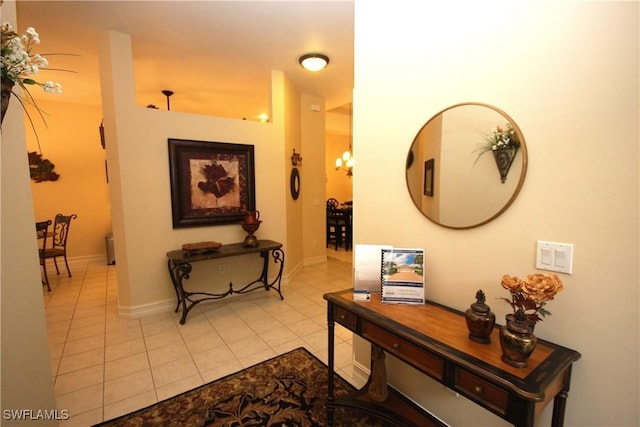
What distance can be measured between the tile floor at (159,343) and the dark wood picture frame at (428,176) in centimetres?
146

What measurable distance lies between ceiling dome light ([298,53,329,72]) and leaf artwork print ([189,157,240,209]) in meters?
1.45

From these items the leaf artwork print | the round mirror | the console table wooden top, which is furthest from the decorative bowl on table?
the round mirror

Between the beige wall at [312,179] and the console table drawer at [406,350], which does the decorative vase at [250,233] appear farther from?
the console table drawer at [406,350]

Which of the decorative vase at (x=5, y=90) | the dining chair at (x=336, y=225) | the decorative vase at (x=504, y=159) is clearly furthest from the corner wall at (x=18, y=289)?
the dining chair at (x=336, y=225)

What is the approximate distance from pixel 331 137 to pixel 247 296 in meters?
5.58

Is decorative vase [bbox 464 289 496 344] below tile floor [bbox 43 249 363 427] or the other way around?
the other way around

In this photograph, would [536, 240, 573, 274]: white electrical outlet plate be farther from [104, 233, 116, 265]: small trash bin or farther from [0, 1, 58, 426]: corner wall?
[104, 233, 116, 265]: small trash bin

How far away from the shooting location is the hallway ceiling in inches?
98.5

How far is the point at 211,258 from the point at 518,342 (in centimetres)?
280

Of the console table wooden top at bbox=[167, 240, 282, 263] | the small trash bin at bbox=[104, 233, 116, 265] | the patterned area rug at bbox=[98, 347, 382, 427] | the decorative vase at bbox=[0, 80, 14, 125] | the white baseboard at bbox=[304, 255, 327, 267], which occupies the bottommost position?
the patterned area rug at bbox=[98, 347, 382, 427]

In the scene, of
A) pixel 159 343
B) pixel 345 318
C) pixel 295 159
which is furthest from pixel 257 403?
pixel 295 159

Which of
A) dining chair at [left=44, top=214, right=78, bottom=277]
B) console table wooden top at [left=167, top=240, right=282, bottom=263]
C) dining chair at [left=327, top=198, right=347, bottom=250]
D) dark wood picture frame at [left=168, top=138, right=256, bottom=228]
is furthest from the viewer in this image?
dining chair at [left=327, top=198, right=347, bottom=250]

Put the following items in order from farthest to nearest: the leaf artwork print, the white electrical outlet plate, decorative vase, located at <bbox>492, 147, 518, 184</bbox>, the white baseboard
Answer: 1. the white baseboard
2. the leaf artwork print
3. decorative vase, located at <bbox>492, 147, 518, 184</bbox>
4. the white electrical outlet plate

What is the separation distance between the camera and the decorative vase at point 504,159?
129 cm
